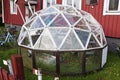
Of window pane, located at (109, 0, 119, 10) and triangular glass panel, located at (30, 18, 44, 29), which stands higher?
window pane, located at (109, 0, 119, 10)

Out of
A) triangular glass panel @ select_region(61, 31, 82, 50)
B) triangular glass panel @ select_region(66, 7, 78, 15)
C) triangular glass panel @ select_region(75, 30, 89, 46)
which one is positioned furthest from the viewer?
triangular glass panel @ select_region(66, 7, 78, 15)

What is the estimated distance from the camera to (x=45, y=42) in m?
6.22

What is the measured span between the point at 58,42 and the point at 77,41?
1.88 feet

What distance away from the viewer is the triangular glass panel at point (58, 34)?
6.14 m

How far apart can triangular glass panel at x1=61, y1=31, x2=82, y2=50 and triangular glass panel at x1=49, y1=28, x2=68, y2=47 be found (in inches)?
6.1

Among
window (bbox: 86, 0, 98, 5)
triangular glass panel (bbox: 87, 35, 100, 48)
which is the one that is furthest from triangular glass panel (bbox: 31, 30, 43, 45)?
window (bbox: 86, 0, 98, 5)

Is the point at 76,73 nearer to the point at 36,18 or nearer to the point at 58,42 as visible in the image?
the point at 58,42

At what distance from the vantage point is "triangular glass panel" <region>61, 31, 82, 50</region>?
19.7 feet

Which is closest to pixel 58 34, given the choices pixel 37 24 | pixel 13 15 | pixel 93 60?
pixel 37 24

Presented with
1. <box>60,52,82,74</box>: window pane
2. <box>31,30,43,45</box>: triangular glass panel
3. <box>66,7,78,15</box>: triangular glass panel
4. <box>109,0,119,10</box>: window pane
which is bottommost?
<box>60,52,82,74</box>: window pane

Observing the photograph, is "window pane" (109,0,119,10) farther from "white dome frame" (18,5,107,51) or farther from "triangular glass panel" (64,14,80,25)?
"triangular glass panel" (64,14,80,25)

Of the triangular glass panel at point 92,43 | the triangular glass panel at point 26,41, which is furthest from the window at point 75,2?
the triangular glass panel at point 26,41

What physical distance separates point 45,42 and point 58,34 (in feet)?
1.52

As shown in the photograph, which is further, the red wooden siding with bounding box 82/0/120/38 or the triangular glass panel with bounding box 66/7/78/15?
the red wooden siding with bounding box 82/0/120/38
